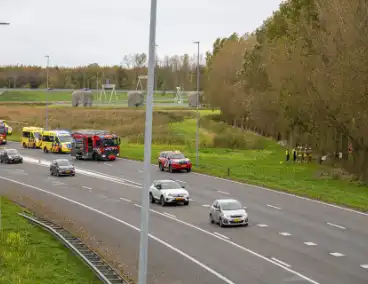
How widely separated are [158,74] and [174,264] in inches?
6849

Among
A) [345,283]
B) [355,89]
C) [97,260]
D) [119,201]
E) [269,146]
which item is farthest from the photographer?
[269,146]

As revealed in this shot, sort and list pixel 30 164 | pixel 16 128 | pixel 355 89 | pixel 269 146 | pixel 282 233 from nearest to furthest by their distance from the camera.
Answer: pixel 282 233
pixel 355 89
pixel 30 164
pixel 269 146
pixel 16 128

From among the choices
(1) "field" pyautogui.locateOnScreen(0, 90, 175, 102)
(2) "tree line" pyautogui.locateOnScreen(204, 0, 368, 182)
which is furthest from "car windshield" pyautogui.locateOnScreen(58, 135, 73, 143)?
(1) "field" pyautogui.locateOnScreen(0, 90, 175, 102)

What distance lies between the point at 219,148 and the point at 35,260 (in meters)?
58.0

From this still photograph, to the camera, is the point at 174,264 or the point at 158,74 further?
the point at 158,74

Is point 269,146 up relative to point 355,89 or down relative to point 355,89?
down

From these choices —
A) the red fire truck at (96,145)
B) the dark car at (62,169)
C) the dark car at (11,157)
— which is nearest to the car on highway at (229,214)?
the dark car at (62,169)

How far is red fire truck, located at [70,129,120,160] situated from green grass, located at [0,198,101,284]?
32.3 metres

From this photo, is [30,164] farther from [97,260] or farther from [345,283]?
[345,283]

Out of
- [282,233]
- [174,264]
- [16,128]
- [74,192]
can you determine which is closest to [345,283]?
[174,264]

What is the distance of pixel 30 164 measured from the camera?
62594 millimetres

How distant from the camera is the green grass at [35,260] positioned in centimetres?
2289

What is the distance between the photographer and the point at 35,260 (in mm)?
25500

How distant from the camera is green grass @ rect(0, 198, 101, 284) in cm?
2289
